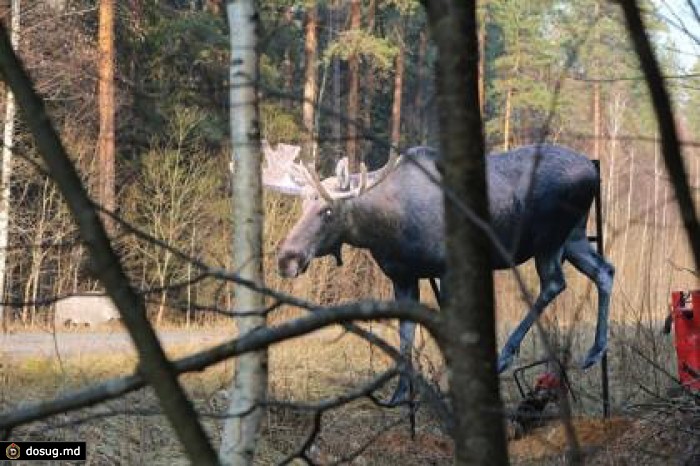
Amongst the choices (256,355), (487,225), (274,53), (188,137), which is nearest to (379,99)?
(274,53)

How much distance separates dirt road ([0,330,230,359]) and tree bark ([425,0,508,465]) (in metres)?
7.97

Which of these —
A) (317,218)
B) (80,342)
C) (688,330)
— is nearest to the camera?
(688,330)

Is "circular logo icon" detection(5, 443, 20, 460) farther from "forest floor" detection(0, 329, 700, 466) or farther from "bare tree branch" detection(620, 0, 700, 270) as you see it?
"bare tree branch" detection(620, 0, 700, 270)

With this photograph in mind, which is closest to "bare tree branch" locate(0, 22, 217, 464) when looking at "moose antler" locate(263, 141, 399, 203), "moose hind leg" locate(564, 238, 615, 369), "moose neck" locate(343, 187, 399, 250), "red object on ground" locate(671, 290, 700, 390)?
"red object on ground" locate(671, 290, 700, 390)

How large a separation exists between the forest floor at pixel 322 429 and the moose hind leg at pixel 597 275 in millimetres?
686

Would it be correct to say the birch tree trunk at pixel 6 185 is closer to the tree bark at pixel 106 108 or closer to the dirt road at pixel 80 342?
the tree bark at pixel 106 108

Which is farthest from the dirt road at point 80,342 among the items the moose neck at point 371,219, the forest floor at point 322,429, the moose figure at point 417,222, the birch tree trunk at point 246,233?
the birch tree trunk at point 246,233

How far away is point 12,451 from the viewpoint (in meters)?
5.14

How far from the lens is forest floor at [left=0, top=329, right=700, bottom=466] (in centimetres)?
504

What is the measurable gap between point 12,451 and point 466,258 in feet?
13.9

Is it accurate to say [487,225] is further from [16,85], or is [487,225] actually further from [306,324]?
[16,85]

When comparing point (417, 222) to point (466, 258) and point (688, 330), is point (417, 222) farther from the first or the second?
point (466, 258)

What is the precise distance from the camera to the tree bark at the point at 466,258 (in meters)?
1.38

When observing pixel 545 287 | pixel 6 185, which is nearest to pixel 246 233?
pixel 545 287
